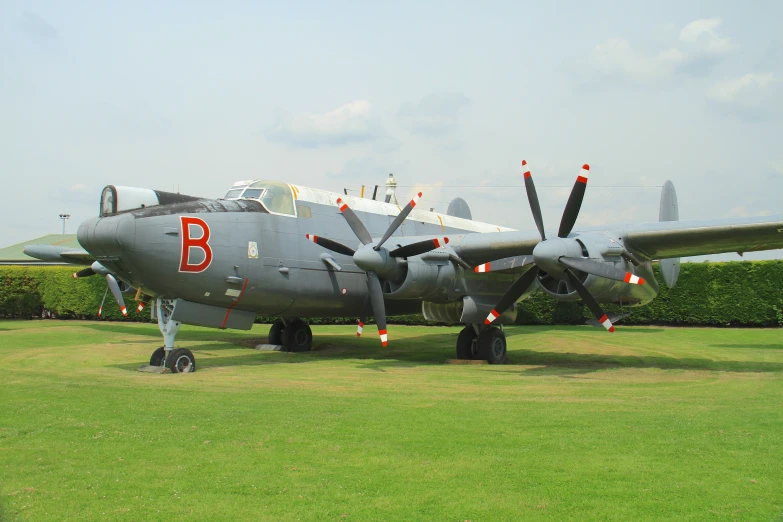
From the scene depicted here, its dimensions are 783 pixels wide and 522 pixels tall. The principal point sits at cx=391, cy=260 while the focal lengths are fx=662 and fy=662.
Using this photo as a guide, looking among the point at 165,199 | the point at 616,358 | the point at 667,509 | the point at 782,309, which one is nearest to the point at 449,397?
the point at 667,509

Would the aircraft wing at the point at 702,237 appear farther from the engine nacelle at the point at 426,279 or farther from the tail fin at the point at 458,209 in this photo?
the tail fin at the point at 458,209

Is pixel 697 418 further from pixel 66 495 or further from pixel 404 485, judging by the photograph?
pixel 66 495

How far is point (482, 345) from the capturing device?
17.2m

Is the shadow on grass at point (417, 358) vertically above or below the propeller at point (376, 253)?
below

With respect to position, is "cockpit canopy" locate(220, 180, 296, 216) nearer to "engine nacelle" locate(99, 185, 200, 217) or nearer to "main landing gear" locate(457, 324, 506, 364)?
"engine nacelle" locate(99, 185, 200, 217)

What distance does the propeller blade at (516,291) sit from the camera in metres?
14.5

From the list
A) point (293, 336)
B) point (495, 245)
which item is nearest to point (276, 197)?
point (495, 245)

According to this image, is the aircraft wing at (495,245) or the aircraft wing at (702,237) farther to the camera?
the aircraft wing at (495,245)

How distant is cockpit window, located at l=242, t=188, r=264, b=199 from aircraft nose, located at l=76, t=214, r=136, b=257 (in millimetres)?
2980

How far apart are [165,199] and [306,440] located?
860 centimetres

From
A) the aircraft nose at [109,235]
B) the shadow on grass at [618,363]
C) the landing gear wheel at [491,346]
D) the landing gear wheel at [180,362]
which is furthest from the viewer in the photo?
the landing gear wheel at [491,346]

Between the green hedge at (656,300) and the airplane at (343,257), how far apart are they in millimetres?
8908

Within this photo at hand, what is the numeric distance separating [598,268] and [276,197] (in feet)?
24.3

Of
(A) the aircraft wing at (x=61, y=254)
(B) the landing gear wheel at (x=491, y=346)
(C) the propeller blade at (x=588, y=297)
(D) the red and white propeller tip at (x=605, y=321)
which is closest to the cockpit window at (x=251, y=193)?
(B) the landing gear wheel at (x=491, y=346)
